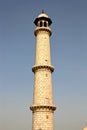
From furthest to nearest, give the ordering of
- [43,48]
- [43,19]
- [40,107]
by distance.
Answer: [43,19], [43,48], [40,107]

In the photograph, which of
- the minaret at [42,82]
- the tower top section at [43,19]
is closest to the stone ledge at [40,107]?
the minaret at [42,82]

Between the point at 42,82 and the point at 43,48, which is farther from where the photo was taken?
the point at 43,48

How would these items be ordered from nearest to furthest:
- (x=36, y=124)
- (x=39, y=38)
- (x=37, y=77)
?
(x=36, y=124) → (x=37, y=77) → (x=39, y=38)

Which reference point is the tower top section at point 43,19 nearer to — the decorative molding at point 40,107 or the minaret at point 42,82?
the minaret at point 42,82

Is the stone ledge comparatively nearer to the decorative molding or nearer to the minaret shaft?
the decorative molding

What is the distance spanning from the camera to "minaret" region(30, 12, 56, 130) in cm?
3969

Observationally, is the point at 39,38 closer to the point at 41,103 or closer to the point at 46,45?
the point at 46,45

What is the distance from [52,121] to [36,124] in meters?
2.74

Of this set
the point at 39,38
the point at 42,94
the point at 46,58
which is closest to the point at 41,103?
the point at 42,94

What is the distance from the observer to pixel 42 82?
136 feet

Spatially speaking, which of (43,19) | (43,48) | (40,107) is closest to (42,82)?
(40,107)

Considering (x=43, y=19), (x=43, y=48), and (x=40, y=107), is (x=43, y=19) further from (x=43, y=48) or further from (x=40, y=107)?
(x=40, y=107)

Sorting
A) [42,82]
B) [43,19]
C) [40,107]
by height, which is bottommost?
[40,107]

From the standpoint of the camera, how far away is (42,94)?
40.7m
